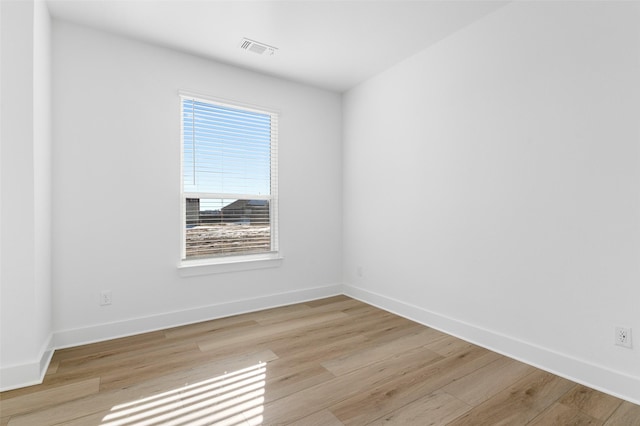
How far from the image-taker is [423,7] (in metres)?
2.48

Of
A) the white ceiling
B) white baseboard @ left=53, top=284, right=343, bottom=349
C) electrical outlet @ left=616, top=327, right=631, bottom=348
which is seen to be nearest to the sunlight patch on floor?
white baseboard @ left=53, top=284, right=343, bottom=349

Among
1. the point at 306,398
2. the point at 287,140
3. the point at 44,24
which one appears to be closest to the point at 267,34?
the point at 287,140

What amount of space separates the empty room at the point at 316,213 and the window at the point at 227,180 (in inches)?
0.9

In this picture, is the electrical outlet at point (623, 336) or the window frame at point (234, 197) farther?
the window frame at point (234, 197)

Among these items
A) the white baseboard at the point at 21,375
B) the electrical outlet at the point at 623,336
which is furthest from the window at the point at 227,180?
the electrical outlet at the point at 623,336

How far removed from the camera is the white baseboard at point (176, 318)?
2.66m

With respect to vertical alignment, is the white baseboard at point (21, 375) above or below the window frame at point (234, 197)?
below

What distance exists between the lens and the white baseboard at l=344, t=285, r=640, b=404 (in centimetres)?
190

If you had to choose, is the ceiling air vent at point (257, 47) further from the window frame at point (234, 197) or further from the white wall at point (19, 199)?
the white wall at point (19, 199)

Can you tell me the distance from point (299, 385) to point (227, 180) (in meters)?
2.19

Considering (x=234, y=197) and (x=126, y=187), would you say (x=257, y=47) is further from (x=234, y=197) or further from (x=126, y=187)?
(x=126, y=187)

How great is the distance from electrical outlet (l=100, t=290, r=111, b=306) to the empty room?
0.05 m

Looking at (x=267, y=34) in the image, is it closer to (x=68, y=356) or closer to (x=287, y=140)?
(x=287, y=140)

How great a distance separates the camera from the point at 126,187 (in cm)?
287
